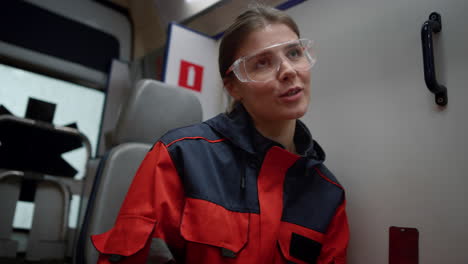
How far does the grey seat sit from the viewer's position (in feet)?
3.60

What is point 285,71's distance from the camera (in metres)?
0.99

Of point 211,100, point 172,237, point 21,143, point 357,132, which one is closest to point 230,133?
point 172,237

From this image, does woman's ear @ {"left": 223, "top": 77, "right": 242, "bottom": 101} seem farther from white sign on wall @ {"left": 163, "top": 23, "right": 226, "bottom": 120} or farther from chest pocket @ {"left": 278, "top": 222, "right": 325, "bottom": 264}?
white sign on wall @ {"left": 163, "top": 23, "right": 226, "bottom": 120}

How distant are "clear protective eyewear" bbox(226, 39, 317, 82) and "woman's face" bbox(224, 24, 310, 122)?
0.02 metres

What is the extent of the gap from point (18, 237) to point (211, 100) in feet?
5.66

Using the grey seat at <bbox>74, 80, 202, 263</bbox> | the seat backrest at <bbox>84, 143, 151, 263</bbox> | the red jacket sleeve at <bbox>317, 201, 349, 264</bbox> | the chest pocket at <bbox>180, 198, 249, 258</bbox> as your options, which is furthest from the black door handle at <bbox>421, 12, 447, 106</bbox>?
the seat backrest at <bbox>84, 143, 151, 263</bbox>

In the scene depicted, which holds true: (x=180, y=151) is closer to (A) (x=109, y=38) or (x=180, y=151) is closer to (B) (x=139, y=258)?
(B) (x=139, y=258)

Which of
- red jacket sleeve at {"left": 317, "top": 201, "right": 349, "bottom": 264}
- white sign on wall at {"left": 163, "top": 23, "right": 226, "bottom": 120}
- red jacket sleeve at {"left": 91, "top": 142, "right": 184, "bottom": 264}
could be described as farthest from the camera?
white sign on wall at {"left": 163, "top": 23, "right": 226, "bottom": 120}

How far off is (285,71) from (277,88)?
0.05 metres

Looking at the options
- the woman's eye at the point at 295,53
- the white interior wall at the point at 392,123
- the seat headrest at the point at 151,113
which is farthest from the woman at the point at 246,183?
the seat headrest at the point at 151,113

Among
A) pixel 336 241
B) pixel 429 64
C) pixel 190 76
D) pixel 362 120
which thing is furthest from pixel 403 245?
pixel 190 76

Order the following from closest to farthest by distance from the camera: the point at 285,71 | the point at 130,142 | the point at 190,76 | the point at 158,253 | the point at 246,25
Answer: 1. the point at 158,253
2. the point at 285,71
3. the point at 246,25
4. the point at 130,142
5. the point at 190,76

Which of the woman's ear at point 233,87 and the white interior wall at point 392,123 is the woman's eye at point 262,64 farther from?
the white interior wall at point 392,123

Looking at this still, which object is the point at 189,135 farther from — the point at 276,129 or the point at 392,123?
the point at 392,123
